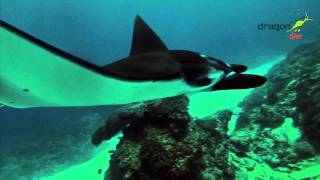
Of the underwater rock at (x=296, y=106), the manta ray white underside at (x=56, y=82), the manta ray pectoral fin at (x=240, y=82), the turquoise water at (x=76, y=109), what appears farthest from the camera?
the turquoise water at (x=76, y=109)

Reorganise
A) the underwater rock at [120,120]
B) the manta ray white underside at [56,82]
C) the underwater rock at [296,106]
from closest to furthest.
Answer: the manta ray white underside at [56,82], the underwater rock at [120,120], the underwater rock at [296,106]

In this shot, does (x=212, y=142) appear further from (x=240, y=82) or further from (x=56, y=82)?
(x=56, y=82)

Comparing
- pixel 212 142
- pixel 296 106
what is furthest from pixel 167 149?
pixel 296 106

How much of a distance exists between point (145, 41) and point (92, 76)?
1.92 meters

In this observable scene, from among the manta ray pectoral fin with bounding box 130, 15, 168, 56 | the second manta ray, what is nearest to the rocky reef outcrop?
the manta ray pectoral fin with bounding box 130, 15, 168, 56

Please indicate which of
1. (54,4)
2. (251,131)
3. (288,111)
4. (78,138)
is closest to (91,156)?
(78,138)

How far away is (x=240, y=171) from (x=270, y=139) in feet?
4.54

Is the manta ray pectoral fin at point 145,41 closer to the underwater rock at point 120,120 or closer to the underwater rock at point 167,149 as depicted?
the underwater rock at point 167,149

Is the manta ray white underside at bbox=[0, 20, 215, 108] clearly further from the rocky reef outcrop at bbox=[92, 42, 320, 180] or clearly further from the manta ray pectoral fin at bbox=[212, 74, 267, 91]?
the rocky reef outcrop at bbox=[92, 42, 320, 180]

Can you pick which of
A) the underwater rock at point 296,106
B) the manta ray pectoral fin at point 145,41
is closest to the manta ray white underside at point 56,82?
the manta ray pectoral fin at point 145,41

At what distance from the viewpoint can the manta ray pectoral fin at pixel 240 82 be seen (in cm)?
203

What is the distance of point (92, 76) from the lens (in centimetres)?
178

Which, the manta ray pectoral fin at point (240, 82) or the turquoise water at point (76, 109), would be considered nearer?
the manta ray pectoral fin at point (240, 82)

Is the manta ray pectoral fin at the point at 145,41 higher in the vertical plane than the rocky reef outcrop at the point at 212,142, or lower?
higher
